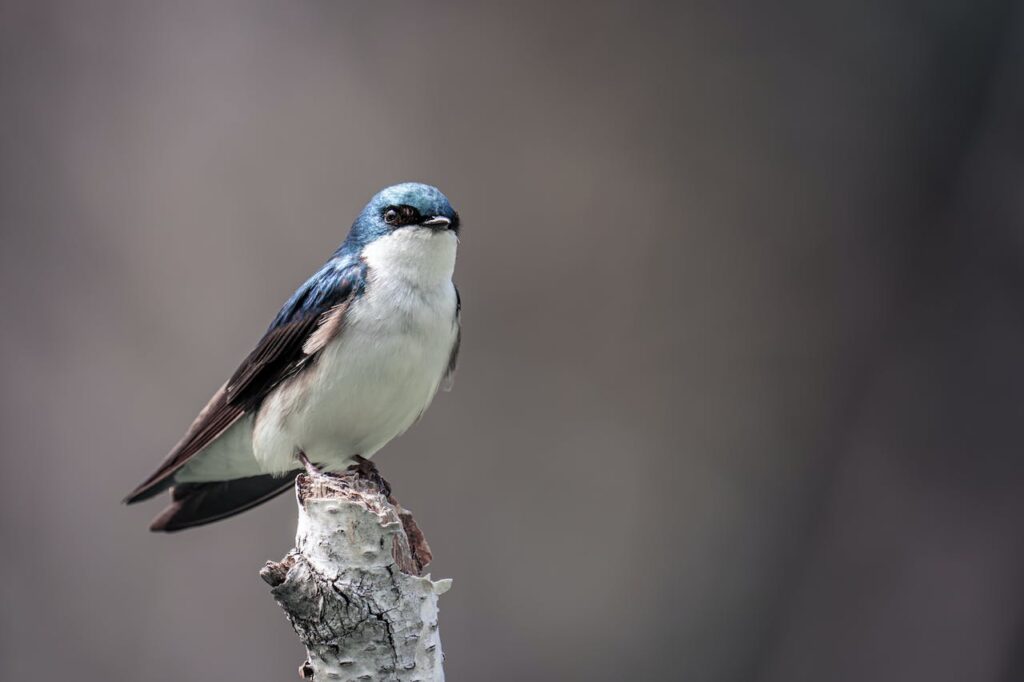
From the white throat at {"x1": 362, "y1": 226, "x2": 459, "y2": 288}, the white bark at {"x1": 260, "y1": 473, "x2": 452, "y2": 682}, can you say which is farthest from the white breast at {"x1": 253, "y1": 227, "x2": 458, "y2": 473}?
the white bark at {"x1": 260, "y1": 473, "x2": 452, "y2": 682}

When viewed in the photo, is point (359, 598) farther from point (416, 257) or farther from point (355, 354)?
point (416, 257)

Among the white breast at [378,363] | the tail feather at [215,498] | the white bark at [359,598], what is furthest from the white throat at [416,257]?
the white bark at [359,598]

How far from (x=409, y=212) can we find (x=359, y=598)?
3.45ft

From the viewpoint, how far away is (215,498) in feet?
9.34

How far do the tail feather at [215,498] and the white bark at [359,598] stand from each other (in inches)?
39.6

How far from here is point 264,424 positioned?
258 cm

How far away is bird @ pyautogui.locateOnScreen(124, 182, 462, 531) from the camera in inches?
95.4

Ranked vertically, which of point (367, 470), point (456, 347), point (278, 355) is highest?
point (456, 347)

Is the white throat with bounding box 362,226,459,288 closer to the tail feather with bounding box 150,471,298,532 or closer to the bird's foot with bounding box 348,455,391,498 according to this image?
the bird's foot with bounding box 348,455,391,498

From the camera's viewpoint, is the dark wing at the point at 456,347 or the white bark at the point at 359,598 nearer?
the white bark at the point at 359,598

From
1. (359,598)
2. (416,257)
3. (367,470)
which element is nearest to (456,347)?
(416,257)

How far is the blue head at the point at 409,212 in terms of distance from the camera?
250 cm

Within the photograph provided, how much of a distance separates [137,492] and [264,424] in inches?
16.6

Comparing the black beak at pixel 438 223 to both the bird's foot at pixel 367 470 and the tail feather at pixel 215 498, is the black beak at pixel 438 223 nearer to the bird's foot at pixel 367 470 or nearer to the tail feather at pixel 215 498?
the bird's foot at pixel 367 470
